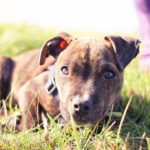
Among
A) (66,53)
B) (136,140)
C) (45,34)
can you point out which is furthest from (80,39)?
(45,34)

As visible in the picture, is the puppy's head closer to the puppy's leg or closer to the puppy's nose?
the puppy's nose

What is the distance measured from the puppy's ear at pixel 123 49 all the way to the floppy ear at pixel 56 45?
51cm

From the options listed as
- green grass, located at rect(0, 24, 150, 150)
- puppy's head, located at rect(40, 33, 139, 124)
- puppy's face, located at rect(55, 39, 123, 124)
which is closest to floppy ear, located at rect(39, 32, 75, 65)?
puppy's head, located at rect(40, 33, 139, 124)

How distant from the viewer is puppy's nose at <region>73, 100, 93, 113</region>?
4605mm

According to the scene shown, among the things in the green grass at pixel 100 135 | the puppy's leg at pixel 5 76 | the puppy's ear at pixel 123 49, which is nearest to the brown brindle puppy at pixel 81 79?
the puppy's ear at pixel 123 49

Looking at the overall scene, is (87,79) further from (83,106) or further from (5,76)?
(5,76)

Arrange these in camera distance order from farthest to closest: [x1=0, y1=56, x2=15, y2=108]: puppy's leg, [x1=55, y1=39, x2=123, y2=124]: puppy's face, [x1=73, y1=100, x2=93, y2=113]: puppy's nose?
[x1=0, y1=56, x2=15, y2=108]: puppy's leg, [x1=55, y1=39, x2=123, y2=124]: puppy's face, [x1=73, y1=100, x2=93, y2=113]: puppy's nose

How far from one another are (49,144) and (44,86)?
55.2 inches

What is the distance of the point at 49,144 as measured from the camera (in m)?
4.60

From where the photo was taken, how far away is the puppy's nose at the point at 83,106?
4605mm

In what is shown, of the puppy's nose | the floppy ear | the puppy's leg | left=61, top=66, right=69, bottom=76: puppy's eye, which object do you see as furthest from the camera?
the puppy's leg

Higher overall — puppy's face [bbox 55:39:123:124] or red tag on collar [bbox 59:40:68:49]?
red tag on collar [bbox 59:40:68:49]

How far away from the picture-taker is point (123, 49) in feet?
17.2

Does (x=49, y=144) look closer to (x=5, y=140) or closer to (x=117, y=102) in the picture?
(x=5, y=140)
